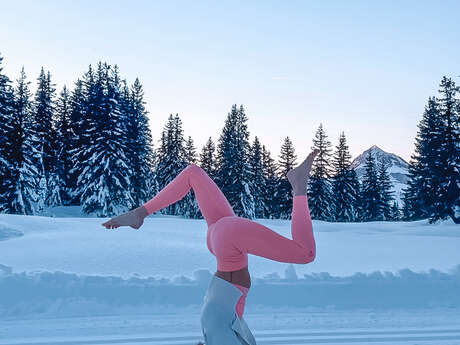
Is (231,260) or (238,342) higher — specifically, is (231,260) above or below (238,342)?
above

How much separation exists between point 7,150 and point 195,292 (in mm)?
25315

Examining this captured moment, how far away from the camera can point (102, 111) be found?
1199 inches

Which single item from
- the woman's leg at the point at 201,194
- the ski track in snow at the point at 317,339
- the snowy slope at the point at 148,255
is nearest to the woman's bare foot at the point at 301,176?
the woman's leg at the point at 201,194

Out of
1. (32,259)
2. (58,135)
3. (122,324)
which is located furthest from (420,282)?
(58,135)

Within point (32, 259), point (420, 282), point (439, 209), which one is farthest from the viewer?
point (439, 209)

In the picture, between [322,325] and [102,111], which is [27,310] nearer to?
[322,325]

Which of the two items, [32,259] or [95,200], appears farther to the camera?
[95,200]

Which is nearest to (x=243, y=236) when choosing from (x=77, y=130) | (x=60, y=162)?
(x=77, y=130)

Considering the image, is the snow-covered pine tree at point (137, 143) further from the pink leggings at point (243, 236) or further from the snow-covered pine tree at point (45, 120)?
the pink leggings at point (243, 236)

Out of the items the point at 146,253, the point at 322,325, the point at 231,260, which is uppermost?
the point at 231,260

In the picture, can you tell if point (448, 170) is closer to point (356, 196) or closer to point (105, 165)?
point (356, 196)

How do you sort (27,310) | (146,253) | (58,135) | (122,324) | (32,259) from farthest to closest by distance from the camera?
(58,135) < (146,253) < (32,259) < (27,310) < (122,324)

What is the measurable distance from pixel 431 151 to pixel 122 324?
94.3ft

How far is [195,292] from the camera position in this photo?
6.46m
